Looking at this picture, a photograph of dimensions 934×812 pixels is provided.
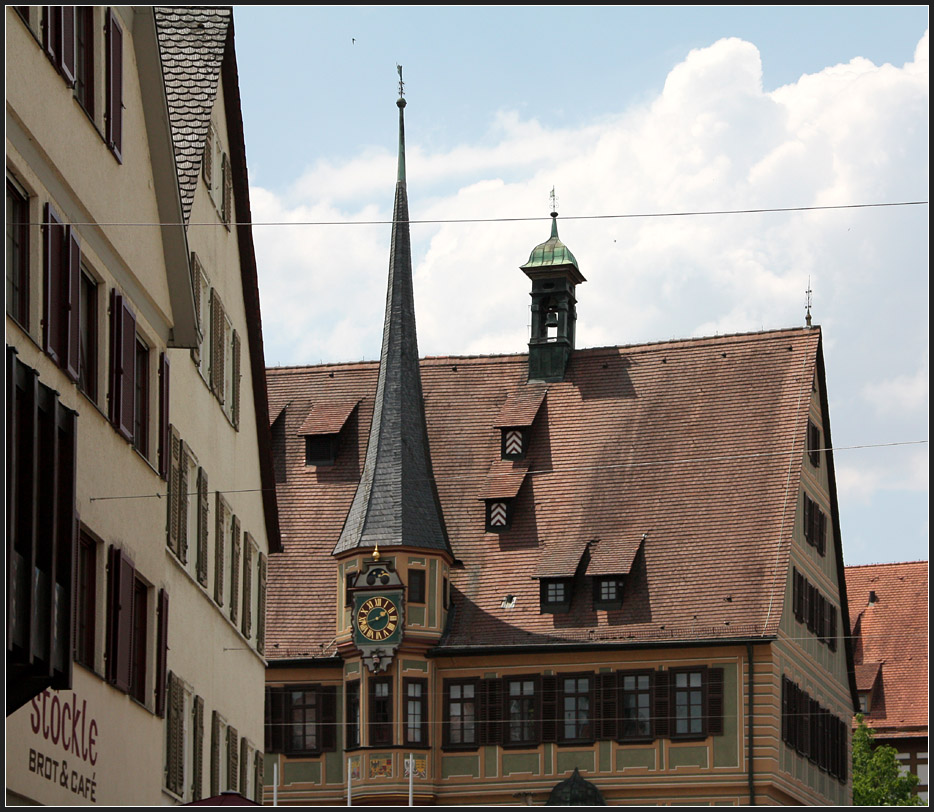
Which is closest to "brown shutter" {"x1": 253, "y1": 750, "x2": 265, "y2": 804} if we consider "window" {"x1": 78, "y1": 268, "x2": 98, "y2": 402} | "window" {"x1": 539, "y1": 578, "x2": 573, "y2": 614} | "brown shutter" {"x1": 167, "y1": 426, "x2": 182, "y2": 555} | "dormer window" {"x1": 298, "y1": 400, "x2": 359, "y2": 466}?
"brown shutter" {"x1": 167, "y1": 426, "x2": 182, "y2": 555}

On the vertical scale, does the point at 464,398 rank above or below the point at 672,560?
above

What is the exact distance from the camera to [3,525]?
56.6 feet

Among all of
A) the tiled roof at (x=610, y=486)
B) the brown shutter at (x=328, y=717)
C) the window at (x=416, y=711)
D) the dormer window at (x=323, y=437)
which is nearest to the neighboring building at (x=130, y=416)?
the window at (x=416, y=711)

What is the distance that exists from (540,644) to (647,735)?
3.43m

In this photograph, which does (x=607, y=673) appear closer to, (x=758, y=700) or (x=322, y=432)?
(x=758, y=700)

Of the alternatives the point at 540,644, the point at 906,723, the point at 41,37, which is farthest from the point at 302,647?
the point at 41,37

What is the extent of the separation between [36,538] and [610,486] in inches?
1580

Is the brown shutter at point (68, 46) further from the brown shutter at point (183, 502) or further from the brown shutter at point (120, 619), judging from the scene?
the brown shutter at point (183, 502)

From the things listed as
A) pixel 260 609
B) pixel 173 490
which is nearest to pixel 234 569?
pixel 260 609

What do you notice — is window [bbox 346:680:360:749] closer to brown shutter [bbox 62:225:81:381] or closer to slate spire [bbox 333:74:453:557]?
slate spire [bbox 333:74:453:557]

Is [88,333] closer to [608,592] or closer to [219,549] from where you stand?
[219,549]

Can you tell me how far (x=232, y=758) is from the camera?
3406 centimetres

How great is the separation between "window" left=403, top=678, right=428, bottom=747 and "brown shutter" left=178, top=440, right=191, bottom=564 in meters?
24.9

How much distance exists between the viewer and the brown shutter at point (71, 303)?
2186 centimetres
